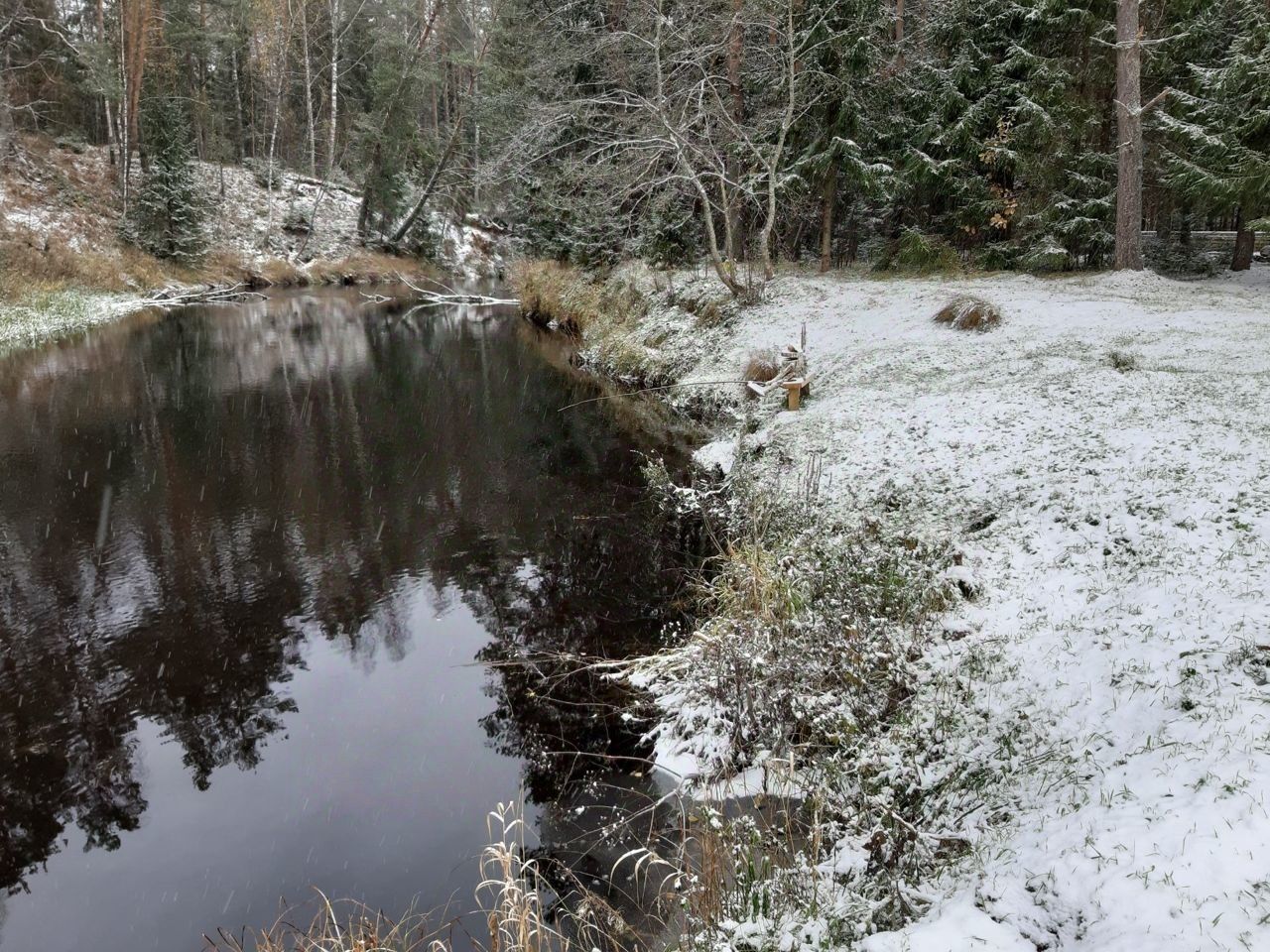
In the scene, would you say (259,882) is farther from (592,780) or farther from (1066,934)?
(1066,934)

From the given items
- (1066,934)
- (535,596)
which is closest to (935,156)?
(535,596)

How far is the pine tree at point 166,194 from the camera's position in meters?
29.8

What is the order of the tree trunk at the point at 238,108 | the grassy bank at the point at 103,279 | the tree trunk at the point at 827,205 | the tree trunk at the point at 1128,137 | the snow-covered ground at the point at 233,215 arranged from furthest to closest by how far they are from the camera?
1. the tree trunk at the point at 238,108
2. the snow-covered ground at the point at 233,215
3. the grassy bank at the point at 103,279
4. the tree trunk at the point at 827,205
5. the tree trunk at the point at 1128,137

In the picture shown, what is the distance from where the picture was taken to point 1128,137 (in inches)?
613

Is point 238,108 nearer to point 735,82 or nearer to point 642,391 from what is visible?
point 735,82

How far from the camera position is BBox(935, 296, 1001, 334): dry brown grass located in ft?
40.7

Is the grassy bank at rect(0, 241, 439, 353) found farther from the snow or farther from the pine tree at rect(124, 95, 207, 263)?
the snow

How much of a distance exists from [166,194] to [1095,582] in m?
34.6

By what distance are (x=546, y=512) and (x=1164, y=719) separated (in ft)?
23.4

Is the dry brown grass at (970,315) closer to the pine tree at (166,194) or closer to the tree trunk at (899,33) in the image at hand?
the tree trunk at (899,33)

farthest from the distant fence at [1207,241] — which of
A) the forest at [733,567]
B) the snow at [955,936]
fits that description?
Answer: the snow at [955,936]

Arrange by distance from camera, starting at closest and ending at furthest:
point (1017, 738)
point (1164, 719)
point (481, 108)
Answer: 1. point (1164, 719)
2. point (1017, 738)
3. point (481, 108)

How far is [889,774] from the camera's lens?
434cm

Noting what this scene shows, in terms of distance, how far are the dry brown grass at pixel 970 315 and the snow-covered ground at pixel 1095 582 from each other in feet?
0.98
